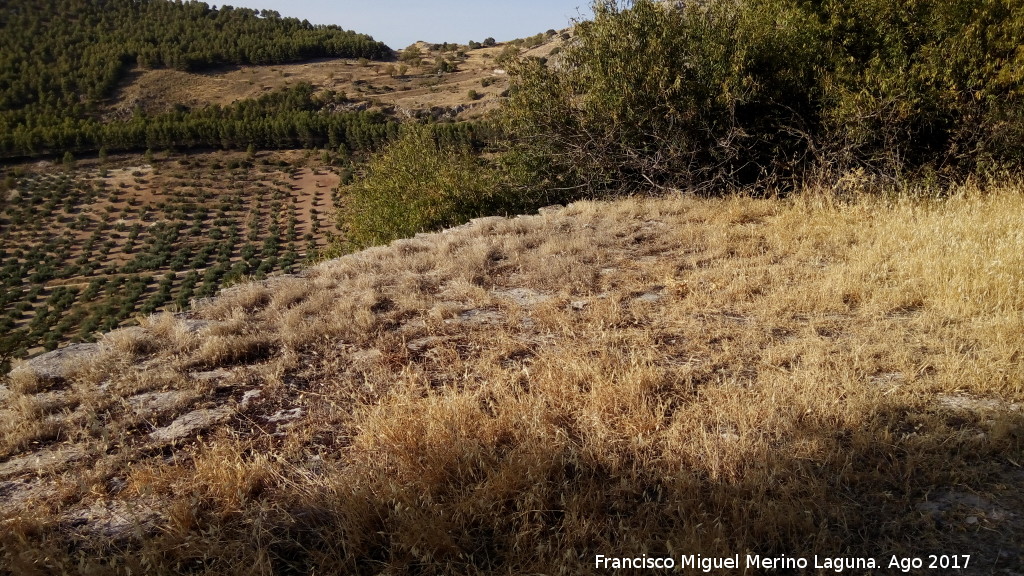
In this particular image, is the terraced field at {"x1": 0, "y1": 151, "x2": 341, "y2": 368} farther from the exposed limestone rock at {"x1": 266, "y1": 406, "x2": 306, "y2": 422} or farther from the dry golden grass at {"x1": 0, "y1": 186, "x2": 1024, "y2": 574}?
the exposed limestone rock at {"x1": 266, "y1": 406, "x2": 306, "y2": 422}

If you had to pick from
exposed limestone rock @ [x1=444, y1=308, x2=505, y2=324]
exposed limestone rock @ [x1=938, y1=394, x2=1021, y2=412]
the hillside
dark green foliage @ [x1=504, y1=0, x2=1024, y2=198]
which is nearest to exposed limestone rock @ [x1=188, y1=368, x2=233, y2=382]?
exposed limestone rock @ [x1=444, y1=308, x2=505, y2=324]

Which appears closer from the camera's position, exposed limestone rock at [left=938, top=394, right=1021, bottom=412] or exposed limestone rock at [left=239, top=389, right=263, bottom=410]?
exposed limestone rock at [left=938, top=394, right=1021, bottom=412]

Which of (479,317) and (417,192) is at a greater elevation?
(417,192)

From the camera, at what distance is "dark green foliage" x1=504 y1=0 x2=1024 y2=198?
7395 mm

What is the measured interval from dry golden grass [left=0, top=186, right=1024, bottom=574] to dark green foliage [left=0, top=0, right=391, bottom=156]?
101m

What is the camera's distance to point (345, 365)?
368 cm

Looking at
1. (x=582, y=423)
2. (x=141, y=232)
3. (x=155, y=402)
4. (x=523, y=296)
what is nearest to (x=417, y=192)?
(x=523, y=296)

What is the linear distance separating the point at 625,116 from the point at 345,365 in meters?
7.50

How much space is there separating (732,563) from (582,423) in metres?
0.97

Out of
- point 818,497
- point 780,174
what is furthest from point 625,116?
point 818,497

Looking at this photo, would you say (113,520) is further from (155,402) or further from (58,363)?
(58,363)

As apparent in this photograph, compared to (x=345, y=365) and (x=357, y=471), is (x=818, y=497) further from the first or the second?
(x=345, y=365)

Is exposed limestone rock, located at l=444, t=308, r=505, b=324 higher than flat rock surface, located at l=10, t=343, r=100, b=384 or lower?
higher

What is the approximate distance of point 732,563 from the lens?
1794mm
